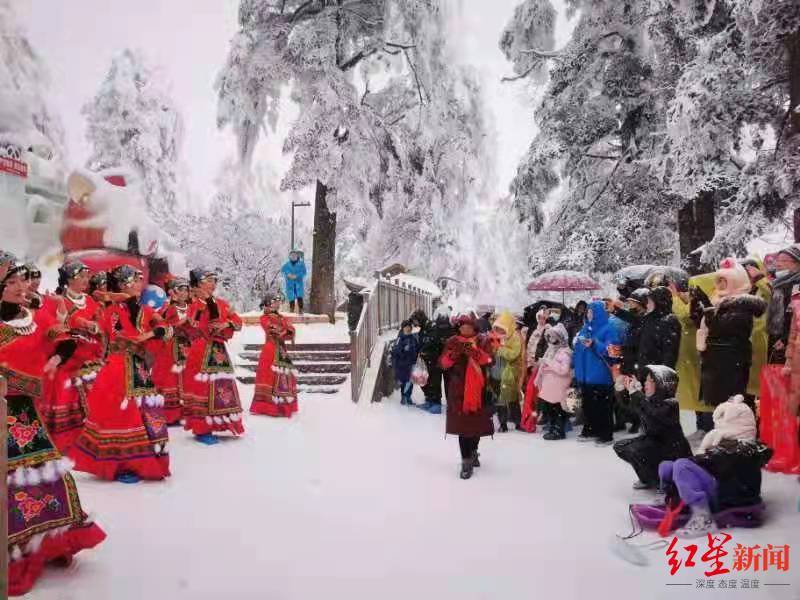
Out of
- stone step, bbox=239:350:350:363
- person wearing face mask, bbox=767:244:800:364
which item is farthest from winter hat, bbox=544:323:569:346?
stone step, bbox=239:350:350:363

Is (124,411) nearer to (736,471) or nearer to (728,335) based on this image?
(736,471)

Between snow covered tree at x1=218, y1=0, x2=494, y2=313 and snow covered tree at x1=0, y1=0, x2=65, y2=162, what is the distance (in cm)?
426

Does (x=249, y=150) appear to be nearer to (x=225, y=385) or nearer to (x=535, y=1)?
(x=535, y=1)

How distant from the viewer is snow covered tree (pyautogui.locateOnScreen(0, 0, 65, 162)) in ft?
17.7

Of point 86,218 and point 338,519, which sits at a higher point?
point 86,218

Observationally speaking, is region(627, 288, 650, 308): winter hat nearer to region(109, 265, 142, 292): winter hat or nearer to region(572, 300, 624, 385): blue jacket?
region(572, 300, 624, 385): blue jacket

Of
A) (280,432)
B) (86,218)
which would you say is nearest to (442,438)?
(280,432)

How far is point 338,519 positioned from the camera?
10.3ft

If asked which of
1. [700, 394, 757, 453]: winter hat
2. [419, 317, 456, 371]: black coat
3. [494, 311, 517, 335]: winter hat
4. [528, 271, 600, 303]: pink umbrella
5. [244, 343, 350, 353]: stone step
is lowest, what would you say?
[700, 394, 757, 453]: winter hat

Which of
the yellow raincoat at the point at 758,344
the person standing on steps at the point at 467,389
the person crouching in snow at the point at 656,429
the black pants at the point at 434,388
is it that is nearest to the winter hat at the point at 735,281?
the yellow raincoat at the point at 758,344

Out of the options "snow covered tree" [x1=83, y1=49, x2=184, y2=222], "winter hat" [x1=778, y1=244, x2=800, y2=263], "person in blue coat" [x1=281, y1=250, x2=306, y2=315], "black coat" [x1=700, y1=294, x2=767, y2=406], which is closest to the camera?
"winter hat" [x1=778, y1=244, x2=800, y2=263]

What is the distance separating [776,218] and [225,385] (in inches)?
195

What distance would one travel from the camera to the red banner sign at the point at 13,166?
550 centimetres

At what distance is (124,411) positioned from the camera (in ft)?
12.1
